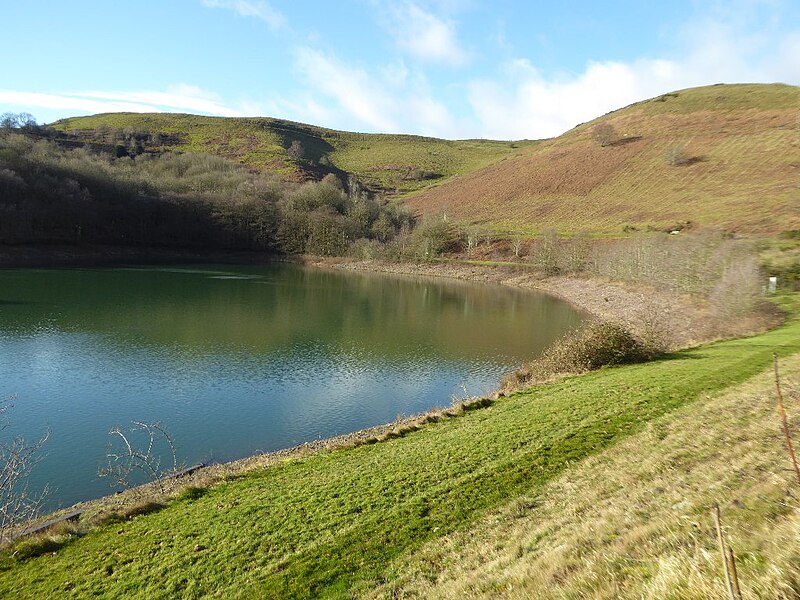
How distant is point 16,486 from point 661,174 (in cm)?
10878

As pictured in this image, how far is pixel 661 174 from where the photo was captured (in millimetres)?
98375

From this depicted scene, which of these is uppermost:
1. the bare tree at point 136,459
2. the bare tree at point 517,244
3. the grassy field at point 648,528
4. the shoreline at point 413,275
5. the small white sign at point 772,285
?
the bare tree at point 517,244

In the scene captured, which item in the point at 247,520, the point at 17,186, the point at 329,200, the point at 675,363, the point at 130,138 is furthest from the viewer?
the point at 130,138

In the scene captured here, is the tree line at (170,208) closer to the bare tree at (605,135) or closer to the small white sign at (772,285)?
the bare tree at (605,135)

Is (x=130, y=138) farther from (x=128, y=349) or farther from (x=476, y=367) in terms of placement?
(x=476, y=367)

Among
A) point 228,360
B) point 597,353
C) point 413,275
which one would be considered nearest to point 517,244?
point 413,275

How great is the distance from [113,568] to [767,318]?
33.0 meters

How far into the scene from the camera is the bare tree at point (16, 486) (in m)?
10.4

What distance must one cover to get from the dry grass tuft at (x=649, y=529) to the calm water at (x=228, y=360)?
11.1 metres

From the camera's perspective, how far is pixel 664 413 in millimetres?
12602

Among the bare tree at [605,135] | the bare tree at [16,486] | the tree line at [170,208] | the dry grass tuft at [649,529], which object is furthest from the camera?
the bare tree at [605,135]

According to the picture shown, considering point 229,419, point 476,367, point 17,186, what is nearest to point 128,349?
point 229,419

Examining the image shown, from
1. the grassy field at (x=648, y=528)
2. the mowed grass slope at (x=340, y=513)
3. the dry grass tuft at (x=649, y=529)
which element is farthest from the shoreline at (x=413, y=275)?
the dry grass tuft at (x=649, y=529)

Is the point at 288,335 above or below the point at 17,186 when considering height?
below
